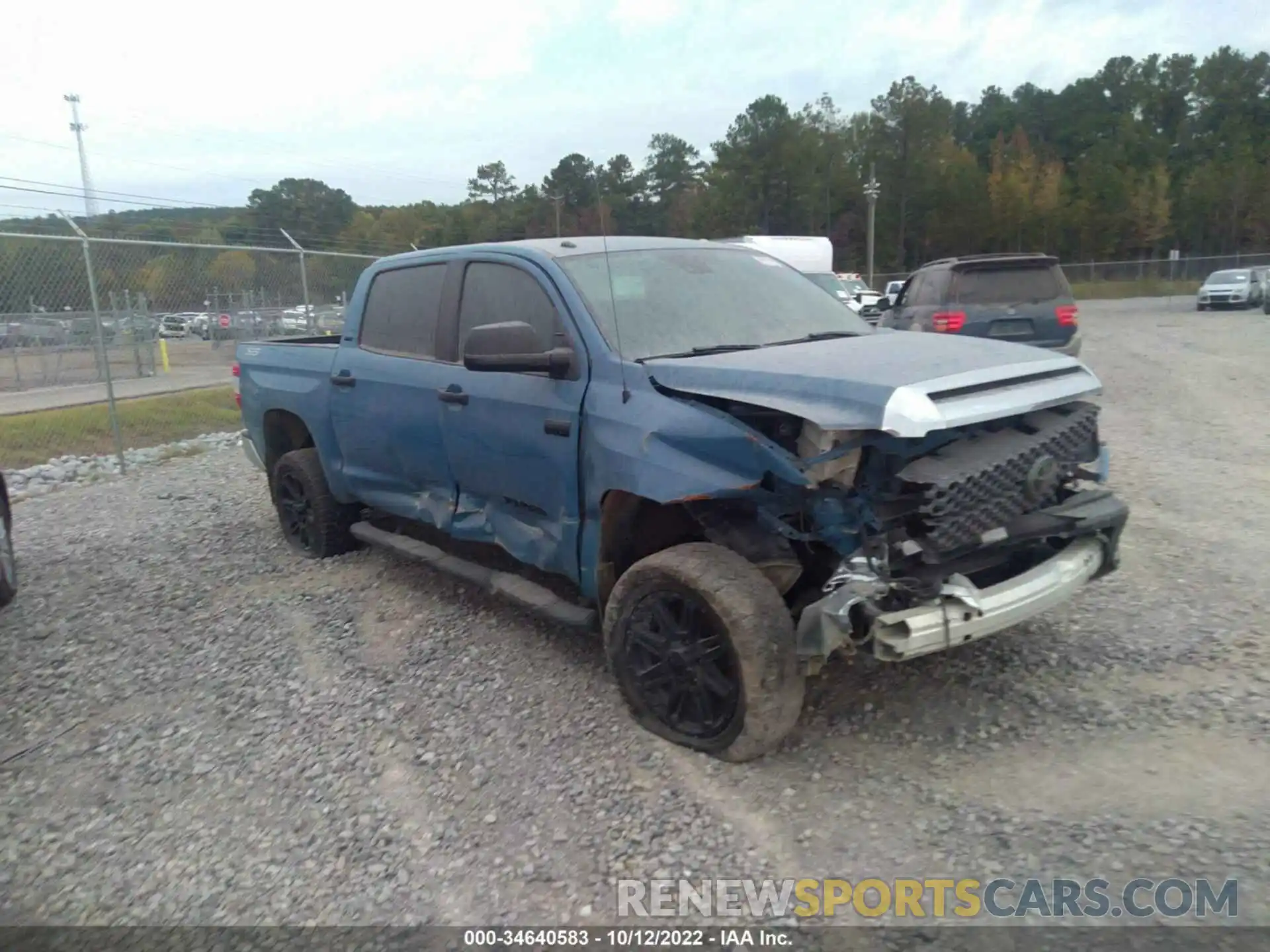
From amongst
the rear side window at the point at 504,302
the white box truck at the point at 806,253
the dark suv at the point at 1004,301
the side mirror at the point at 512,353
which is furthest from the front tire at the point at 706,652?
the white box truck at the point at 806,253

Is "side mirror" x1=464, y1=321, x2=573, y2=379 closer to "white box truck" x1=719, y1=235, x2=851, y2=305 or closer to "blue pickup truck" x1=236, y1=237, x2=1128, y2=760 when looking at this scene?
"blue pickup truck" x1=236, y1=237, x2=1128, y2=760

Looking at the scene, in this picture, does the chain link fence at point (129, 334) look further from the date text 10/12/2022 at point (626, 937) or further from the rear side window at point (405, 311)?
the date text 10/12/2022 at point (626, 937)

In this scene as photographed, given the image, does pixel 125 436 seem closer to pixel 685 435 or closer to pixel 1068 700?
pixel 685 435

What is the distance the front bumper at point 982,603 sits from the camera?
3.21m

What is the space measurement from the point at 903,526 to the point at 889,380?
540 millimetres

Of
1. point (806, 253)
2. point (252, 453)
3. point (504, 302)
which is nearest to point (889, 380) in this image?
point (504, 302)

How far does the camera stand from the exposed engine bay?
3.25 metres

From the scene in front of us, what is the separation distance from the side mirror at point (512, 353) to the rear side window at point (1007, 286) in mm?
7768

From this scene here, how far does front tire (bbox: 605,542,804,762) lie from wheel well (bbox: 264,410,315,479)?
11.7 ft

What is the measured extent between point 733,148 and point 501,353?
1939 inches

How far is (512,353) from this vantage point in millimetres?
3906

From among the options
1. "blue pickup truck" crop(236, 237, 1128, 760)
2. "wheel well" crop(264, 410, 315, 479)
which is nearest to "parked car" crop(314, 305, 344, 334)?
"wheel well" crop(264, 410, 315, 479)

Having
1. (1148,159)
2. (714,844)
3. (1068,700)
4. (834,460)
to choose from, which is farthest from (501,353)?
(1148,159)

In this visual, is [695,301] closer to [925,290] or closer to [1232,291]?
[925,290]
